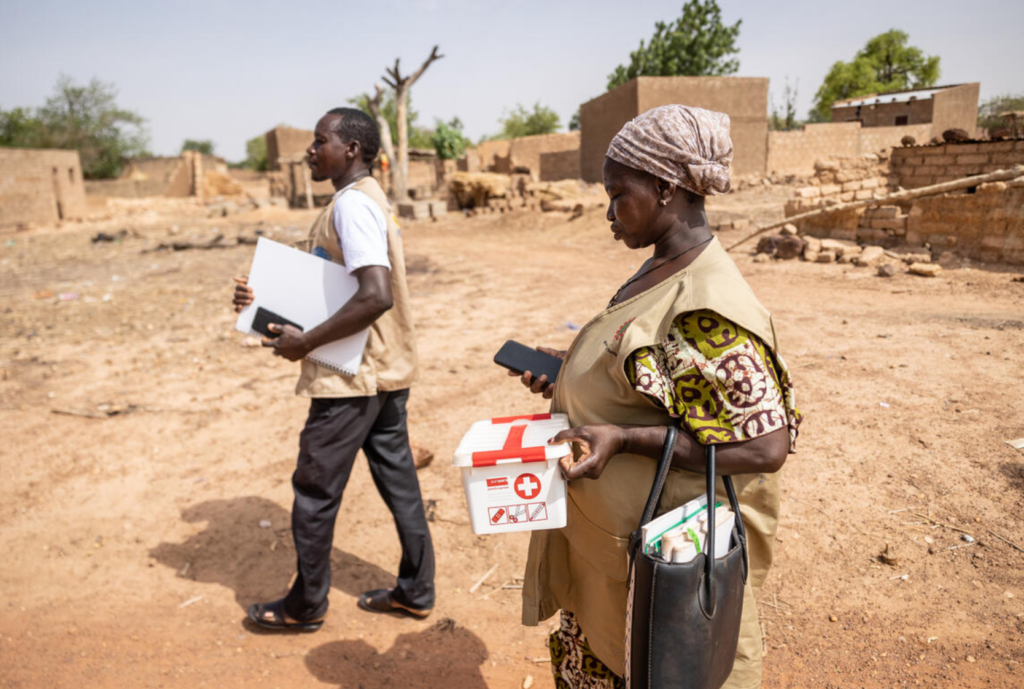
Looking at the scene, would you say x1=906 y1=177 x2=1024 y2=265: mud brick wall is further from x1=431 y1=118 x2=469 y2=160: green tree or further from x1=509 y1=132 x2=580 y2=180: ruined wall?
x1=431 y1=118 x2=469 y2=160: green tree

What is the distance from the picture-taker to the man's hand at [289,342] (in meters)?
2.33

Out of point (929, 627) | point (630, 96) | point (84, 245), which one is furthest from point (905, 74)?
point (929, 627)

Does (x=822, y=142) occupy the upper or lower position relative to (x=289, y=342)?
upper

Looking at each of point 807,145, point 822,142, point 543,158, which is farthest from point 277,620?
point 543,158

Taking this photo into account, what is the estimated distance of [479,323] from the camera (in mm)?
6812

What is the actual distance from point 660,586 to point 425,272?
9249 millimetres

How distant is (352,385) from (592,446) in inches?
55.6

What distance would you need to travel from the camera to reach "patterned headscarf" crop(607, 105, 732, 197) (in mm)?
1246

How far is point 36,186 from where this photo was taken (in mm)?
20031

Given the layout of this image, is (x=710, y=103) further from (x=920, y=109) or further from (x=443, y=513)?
(x=443, y=513)

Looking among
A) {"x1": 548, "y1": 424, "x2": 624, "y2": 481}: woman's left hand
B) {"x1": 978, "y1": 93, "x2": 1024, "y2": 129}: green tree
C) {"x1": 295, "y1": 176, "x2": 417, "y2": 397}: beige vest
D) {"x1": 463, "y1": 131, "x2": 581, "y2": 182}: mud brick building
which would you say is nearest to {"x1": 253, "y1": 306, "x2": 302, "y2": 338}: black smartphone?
{"x1": 295, "y1": 176, "x2": 417, "y2": 397}: beige vest

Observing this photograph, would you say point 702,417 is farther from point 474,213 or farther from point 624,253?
point 474,213

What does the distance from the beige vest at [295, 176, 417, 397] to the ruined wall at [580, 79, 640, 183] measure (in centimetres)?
1598

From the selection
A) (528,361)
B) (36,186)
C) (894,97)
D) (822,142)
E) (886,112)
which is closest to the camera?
(528,361)
